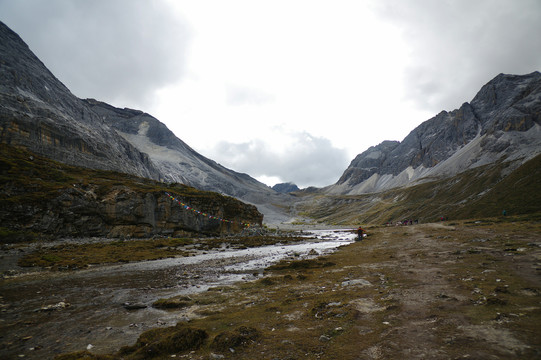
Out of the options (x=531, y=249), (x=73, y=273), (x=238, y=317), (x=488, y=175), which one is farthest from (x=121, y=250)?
(x=488, y=175)

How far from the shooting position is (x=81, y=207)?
43.0m

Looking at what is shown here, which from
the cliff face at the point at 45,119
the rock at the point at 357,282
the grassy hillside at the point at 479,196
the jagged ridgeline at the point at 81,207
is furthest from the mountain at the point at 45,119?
the grassy hillside at the point at 479,196

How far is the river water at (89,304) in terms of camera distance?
322 inches

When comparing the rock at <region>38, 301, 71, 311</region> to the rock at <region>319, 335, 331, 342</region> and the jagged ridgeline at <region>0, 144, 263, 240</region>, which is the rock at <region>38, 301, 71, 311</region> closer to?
the rock at <region>319, 335, 331, 342</region>

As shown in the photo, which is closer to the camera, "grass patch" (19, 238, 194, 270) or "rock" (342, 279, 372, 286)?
"rock" (342, 279, 372, 286)

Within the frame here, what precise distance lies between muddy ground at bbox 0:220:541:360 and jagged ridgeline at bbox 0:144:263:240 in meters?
29.6

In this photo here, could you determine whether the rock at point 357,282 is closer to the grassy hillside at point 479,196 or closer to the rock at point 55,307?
the rock at point 55,307

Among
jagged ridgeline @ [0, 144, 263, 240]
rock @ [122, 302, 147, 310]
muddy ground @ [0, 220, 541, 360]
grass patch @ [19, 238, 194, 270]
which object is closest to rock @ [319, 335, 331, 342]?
muddy ground @ [0, 220, 541, 360]

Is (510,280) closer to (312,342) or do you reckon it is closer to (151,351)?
(312,342)

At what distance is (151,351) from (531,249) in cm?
2361

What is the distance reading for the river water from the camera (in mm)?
8188

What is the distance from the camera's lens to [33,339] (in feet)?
27.4

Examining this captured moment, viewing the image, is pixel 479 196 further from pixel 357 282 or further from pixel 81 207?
pixel 81 207

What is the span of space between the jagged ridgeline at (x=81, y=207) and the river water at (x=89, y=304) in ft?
82.1
